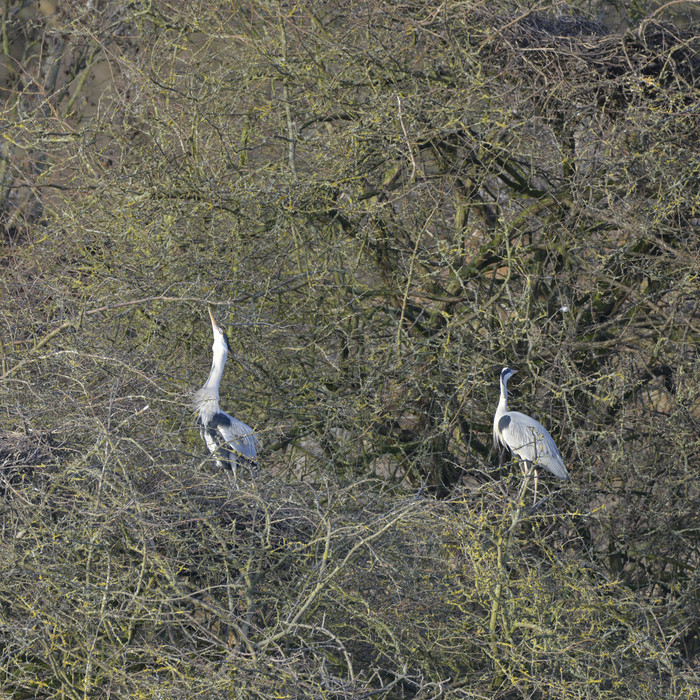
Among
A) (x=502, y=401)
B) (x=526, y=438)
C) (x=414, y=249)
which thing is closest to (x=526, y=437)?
(x=526, y=438)

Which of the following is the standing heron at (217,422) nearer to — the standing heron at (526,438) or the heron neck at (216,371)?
the heron neck at (216,371)

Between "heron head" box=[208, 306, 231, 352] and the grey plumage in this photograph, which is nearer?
the grey plumage

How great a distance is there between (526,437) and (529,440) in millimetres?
27

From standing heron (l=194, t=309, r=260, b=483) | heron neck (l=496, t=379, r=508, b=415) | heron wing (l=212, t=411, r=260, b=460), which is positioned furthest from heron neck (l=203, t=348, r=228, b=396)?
heron neck (l=496, t=379, r=508, b=415)

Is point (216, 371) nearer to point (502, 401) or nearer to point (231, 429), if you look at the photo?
point (231, 429)

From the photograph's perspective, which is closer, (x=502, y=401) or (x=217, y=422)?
(x=217, y=422)

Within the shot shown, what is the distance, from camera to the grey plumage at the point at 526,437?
529 cm

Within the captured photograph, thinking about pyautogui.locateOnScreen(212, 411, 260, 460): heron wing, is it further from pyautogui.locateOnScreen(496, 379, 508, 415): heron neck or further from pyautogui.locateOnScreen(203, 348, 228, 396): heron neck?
pyautogui.locateOnScreen(496, 379, 508, 415): heron neck

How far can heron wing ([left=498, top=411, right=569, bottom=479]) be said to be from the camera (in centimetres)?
529

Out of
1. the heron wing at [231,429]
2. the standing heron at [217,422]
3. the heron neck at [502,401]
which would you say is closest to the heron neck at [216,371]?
the standing heron at [217,422]

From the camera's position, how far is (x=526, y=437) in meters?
5.37

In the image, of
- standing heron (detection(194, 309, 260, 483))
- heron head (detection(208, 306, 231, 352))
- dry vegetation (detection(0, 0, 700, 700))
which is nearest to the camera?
standing heron (detection(194, 309, 260, 483))

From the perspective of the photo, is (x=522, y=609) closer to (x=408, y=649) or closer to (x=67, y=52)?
(x=408, y=649)

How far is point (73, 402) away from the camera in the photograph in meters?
4.05
